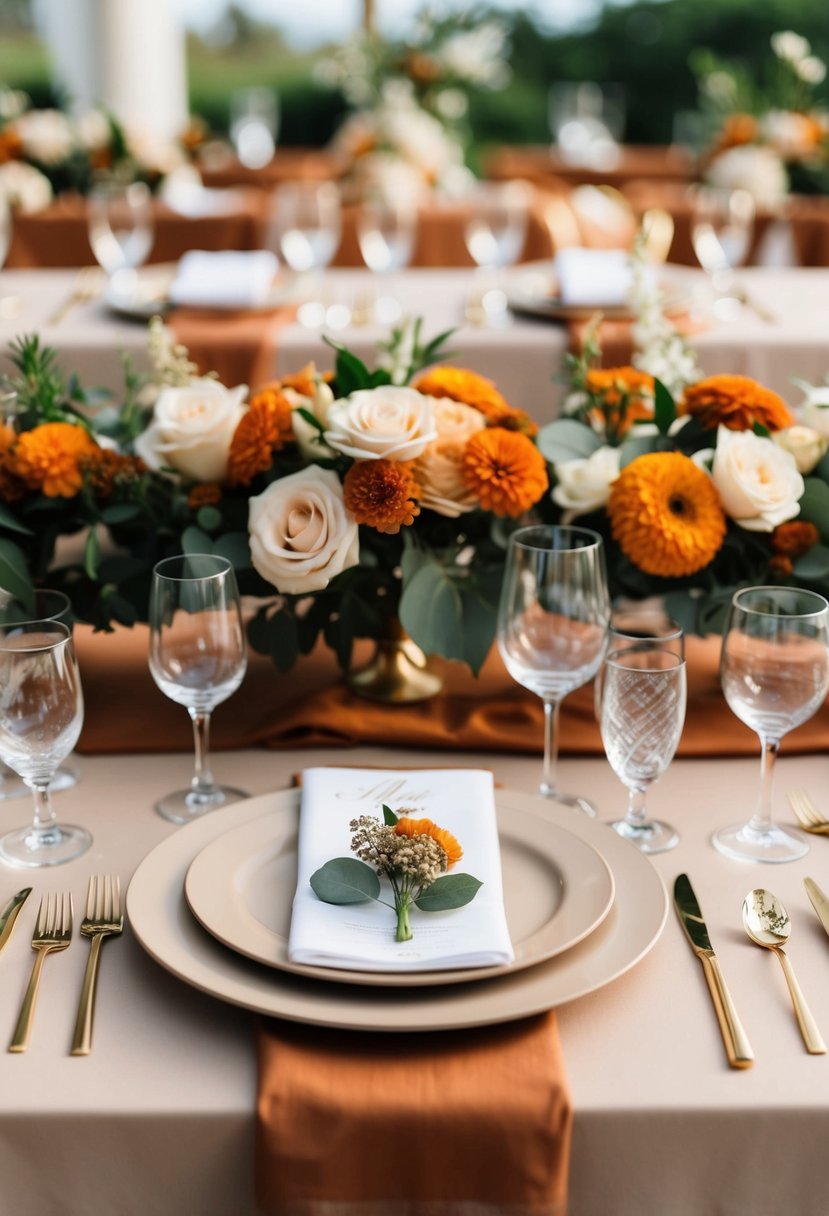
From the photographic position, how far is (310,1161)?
860 mm

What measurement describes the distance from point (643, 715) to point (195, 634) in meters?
0.39

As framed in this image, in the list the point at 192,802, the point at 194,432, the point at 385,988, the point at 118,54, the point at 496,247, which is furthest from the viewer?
the point at 118,54

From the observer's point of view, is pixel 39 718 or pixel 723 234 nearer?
pixel 39 718

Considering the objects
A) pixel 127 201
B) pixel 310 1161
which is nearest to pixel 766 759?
pixel 310 1161

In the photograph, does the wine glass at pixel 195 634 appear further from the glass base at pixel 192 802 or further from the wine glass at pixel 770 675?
the wine glass at pixel 770 675

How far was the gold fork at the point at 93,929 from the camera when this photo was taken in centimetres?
93

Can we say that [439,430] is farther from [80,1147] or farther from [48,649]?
[80,1147]

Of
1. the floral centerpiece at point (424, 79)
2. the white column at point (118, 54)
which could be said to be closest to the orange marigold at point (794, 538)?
the floral centerpiece at point (424, 79)

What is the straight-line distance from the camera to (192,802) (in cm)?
127

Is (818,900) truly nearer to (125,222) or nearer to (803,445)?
(803,445)

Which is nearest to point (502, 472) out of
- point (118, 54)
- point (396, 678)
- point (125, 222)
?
point (396, 678)

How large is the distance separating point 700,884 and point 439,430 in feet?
1.66

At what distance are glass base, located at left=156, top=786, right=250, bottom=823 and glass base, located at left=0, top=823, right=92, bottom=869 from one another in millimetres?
79

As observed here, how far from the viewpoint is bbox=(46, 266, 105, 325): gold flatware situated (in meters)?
2.80
